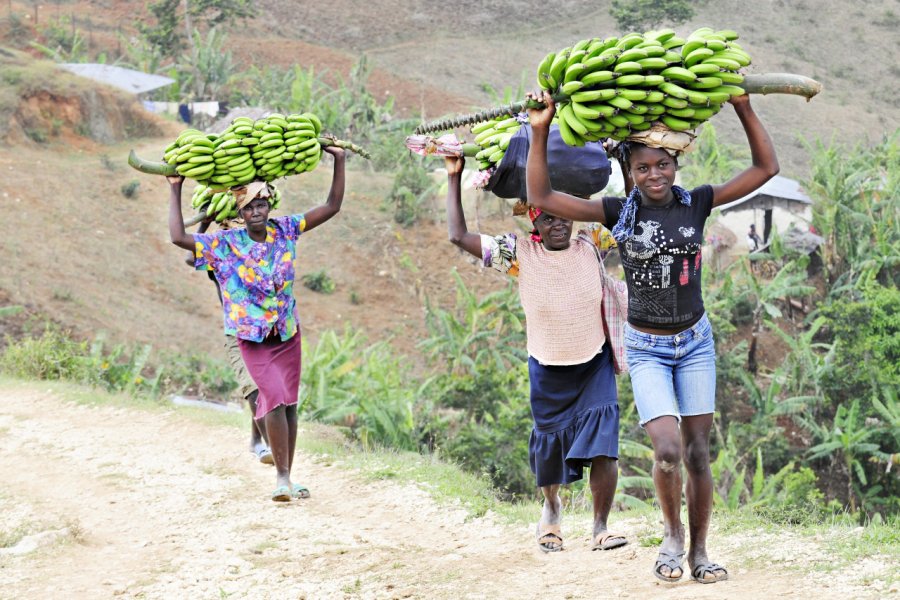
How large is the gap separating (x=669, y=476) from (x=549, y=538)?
4.10ft

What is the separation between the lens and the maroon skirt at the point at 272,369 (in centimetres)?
673

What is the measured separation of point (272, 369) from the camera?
6781mm

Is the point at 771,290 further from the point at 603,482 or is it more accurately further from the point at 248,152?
the point at 603,482

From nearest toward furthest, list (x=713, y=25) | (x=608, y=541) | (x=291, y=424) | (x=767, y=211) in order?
(x=608, y=541) < (x=291, y=424) < (x=767, y=211) < (x=713, y=25)

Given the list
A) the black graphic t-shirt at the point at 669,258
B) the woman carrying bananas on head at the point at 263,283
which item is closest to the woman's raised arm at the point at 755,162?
the black graphic t-shirt at the point at 669,258

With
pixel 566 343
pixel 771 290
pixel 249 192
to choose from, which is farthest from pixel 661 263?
pixel 771 290

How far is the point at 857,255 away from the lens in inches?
797

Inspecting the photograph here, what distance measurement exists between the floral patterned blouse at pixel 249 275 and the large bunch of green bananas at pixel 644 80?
9.47 feet

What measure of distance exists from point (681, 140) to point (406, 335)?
1998 centimetres

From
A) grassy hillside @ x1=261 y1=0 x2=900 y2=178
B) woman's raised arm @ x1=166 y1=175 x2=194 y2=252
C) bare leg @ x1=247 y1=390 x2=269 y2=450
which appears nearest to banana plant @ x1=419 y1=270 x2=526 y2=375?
bare leg @ x1=247 y1=390 x2=269 y2=450

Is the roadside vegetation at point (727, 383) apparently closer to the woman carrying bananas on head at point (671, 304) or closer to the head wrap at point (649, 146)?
the woman carrying bananas on head at point (671, 304)

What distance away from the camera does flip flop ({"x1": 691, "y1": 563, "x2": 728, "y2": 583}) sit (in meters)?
4.41

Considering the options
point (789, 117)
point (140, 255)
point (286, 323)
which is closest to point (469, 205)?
point (140, 255)

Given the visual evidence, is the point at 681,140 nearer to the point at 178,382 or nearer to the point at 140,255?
the point at 178,382
